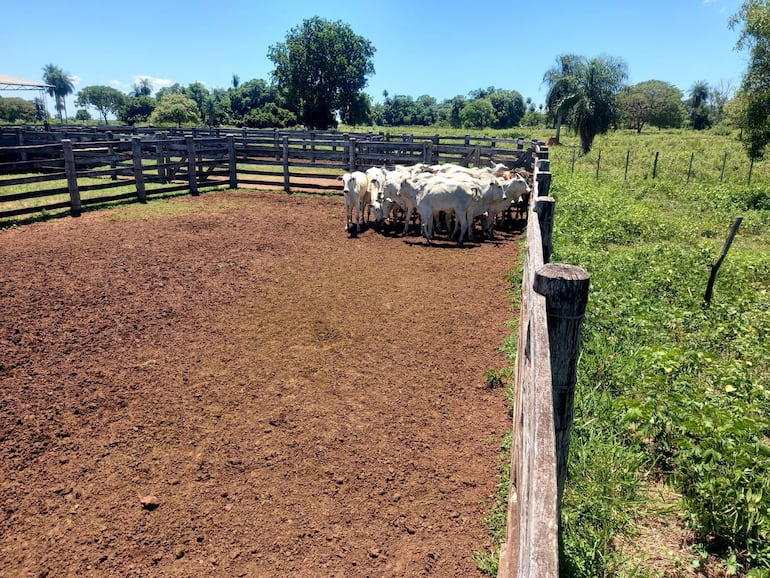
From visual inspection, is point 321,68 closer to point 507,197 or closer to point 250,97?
point 507,197

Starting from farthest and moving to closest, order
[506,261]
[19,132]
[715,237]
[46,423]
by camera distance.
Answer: [19,132] → [715,237] → [506,261] → [46,423]

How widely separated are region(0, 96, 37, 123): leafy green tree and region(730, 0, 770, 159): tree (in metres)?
98.7

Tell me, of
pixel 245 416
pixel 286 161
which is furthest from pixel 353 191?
pixel 245 416

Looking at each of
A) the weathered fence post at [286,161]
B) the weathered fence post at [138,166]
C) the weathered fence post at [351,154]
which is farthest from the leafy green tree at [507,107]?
the weathered fence post at [138,166]

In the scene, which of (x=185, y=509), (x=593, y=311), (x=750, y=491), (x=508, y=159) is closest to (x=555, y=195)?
(x=508, y=159)

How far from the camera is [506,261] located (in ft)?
30.3

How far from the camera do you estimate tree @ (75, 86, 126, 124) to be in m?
153

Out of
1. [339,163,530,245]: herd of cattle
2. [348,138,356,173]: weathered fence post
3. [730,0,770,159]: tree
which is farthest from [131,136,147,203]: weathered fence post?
[730,0,770,159]: tree

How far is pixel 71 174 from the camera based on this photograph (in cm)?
1185

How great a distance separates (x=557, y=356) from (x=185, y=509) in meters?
2.78

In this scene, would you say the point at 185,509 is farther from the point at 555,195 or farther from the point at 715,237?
the point at 555,195

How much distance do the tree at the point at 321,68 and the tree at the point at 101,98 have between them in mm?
131000

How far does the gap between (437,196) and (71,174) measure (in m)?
8.61

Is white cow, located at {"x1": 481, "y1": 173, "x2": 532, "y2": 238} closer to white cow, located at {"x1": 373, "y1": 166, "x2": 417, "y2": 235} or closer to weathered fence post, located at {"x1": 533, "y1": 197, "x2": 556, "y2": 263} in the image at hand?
white cow, located at {"x1": 373, "y1": 166, "x2": 417, "y2": 235}
